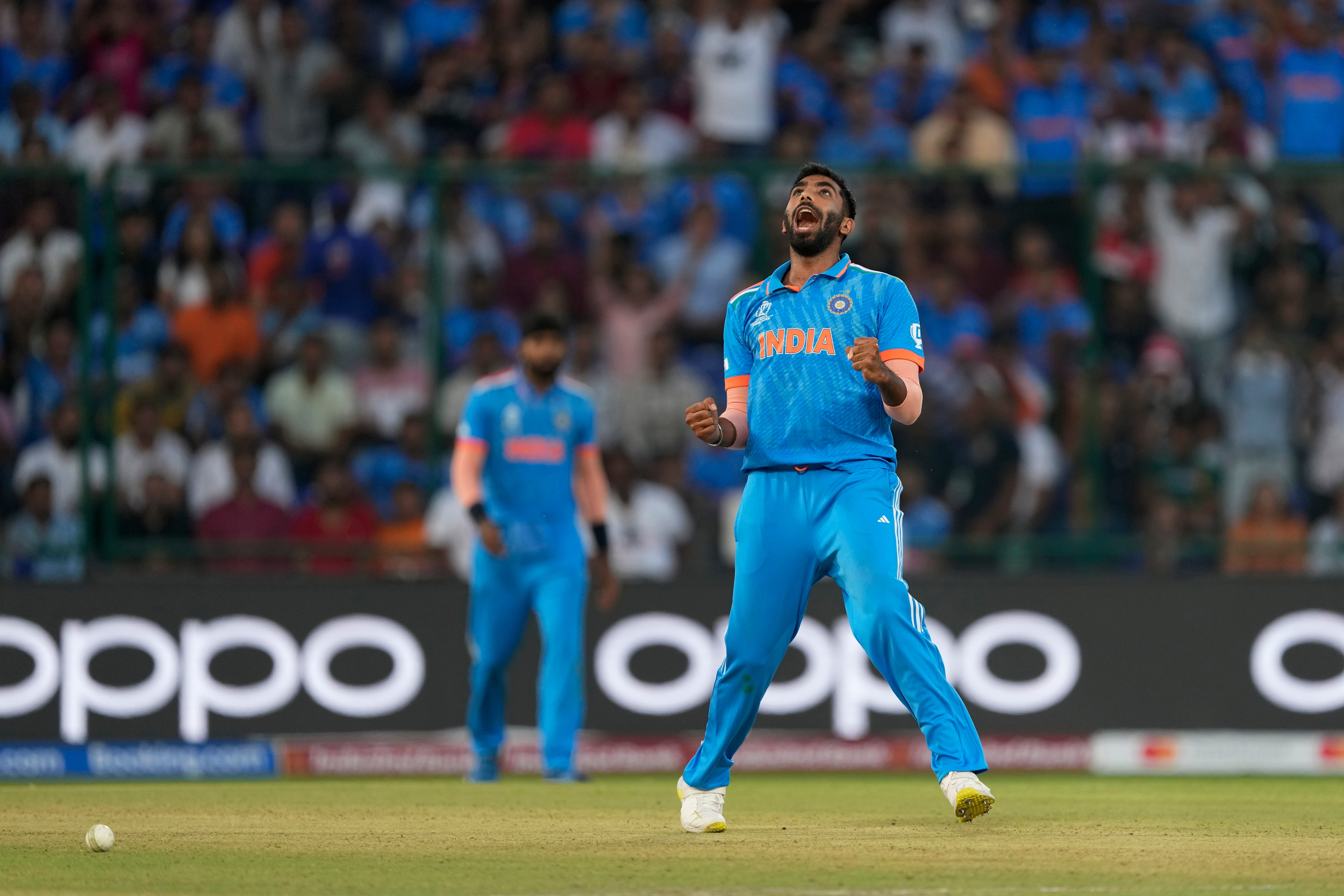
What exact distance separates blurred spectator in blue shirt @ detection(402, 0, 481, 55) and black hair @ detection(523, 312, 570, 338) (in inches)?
263

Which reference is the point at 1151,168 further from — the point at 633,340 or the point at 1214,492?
the point at 633,340

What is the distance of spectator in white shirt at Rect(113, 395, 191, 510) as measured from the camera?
42.6ft

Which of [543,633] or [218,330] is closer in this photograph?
[543,633]

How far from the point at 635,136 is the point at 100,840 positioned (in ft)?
31.6

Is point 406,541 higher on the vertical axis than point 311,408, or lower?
lower

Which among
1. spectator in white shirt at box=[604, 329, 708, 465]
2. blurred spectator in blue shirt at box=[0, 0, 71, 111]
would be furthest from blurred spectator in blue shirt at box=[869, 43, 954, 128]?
blurred spectator in blue shirt at box=[0, 0, 71, 111]

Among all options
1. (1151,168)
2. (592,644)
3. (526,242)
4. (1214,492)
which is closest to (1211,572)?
(1214,492)

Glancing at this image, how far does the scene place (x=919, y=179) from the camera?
13.3 metres

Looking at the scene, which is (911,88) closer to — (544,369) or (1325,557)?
(1325,557)

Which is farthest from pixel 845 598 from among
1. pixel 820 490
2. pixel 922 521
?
pixel 922 521

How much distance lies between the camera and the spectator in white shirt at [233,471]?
13.0 metres

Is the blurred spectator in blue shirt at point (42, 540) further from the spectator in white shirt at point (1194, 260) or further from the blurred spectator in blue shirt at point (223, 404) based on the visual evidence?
the spectator in white shirt at point (1194, 260)

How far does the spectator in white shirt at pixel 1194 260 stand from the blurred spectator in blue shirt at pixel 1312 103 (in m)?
2.72

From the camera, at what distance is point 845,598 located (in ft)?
23.8
